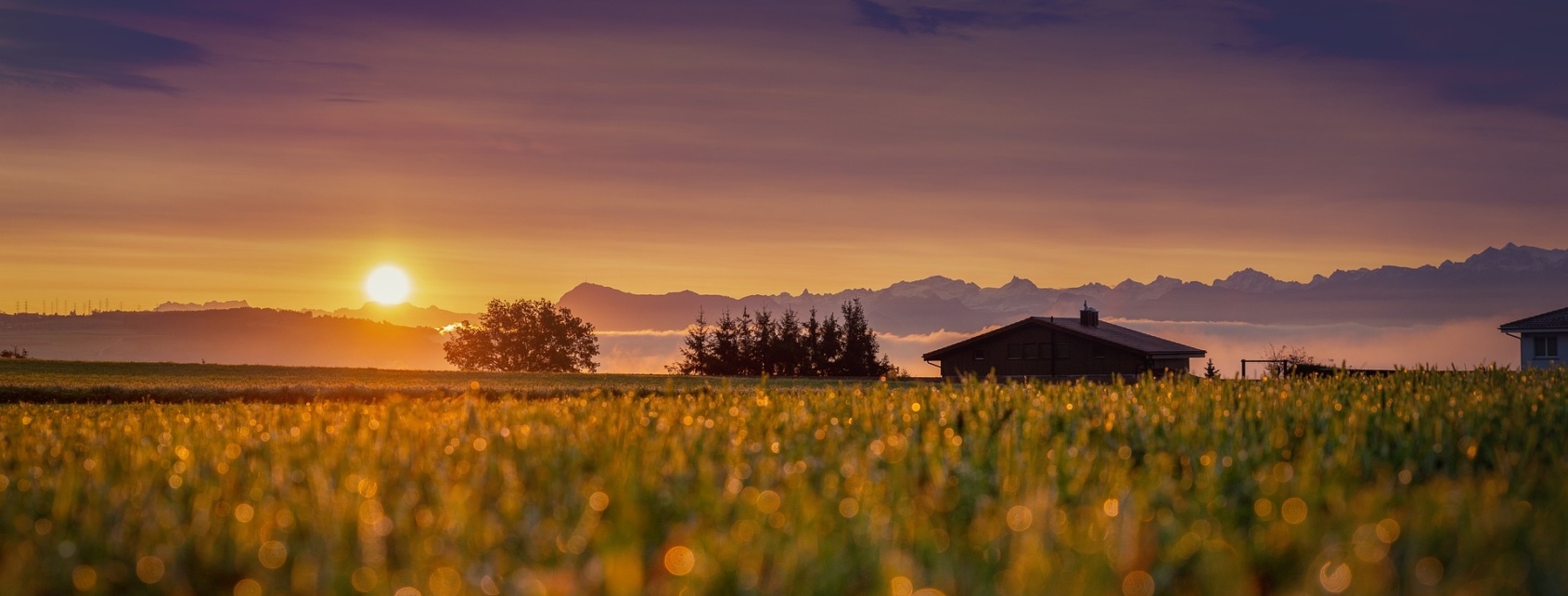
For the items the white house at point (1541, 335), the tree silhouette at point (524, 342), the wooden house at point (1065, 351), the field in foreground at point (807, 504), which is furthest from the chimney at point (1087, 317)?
the field in foreground at point (807, 504)

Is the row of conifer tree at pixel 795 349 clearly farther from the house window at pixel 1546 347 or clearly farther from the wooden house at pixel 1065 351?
the house window at pixel 1546 347

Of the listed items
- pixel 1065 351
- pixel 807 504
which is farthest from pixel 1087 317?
pixel 807 504

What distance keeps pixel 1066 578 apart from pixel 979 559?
501mm

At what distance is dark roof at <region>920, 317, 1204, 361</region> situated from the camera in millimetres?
69562

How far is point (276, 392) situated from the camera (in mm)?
33062

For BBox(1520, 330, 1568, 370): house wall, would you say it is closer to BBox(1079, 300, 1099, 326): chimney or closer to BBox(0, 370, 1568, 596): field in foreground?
BBox(1079, 300, 1099, 326): chimney

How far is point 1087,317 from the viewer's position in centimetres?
7381

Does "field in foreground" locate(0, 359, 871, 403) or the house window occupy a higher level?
the house window

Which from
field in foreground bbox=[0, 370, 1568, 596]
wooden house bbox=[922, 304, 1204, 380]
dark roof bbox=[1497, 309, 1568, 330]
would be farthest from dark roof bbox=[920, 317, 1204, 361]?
field in foreground bbox=[0, 370, 1568, 596]

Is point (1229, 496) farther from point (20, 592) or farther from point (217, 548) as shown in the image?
point (20, 592)

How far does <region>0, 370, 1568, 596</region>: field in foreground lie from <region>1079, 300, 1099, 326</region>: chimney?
220 feet

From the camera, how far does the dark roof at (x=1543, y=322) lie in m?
67.6

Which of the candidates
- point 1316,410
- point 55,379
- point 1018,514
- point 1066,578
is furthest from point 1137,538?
point 55,379

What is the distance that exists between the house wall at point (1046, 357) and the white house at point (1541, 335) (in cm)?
1954
